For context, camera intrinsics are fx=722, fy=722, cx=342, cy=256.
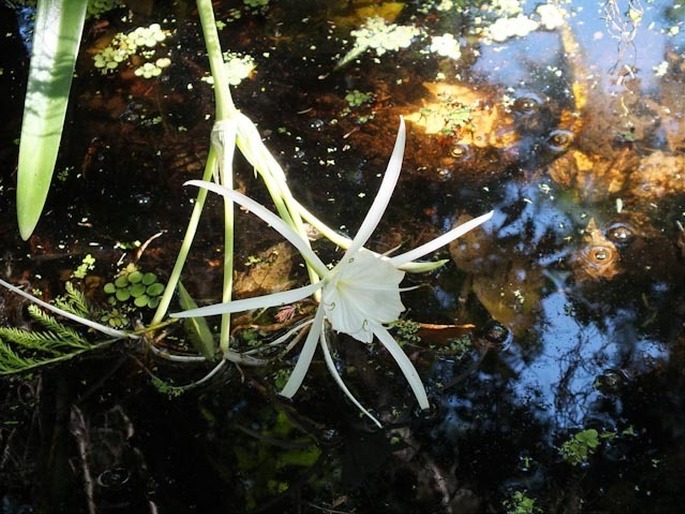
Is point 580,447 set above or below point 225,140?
below

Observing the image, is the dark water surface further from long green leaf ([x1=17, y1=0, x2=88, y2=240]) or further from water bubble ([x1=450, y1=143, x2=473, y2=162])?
long green leaf ([x1=17, y1=0, x2=88, y2=240])

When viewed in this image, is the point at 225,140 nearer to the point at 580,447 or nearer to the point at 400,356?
the point at 400,356

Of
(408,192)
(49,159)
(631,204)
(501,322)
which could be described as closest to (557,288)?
(501,322)

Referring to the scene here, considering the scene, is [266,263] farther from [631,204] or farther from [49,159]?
[631,204]

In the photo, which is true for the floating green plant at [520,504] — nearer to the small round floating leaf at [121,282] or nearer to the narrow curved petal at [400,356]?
the narrow curved petal at [400,356]

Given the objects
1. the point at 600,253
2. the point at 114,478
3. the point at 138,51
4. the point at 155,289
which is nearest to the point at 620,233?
the point at 600,253

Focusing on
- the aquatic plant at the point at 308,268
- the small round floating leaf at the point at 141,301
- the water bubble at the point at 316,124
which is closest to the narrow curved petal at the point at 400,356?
the aquatic plant at the point at 308,268
